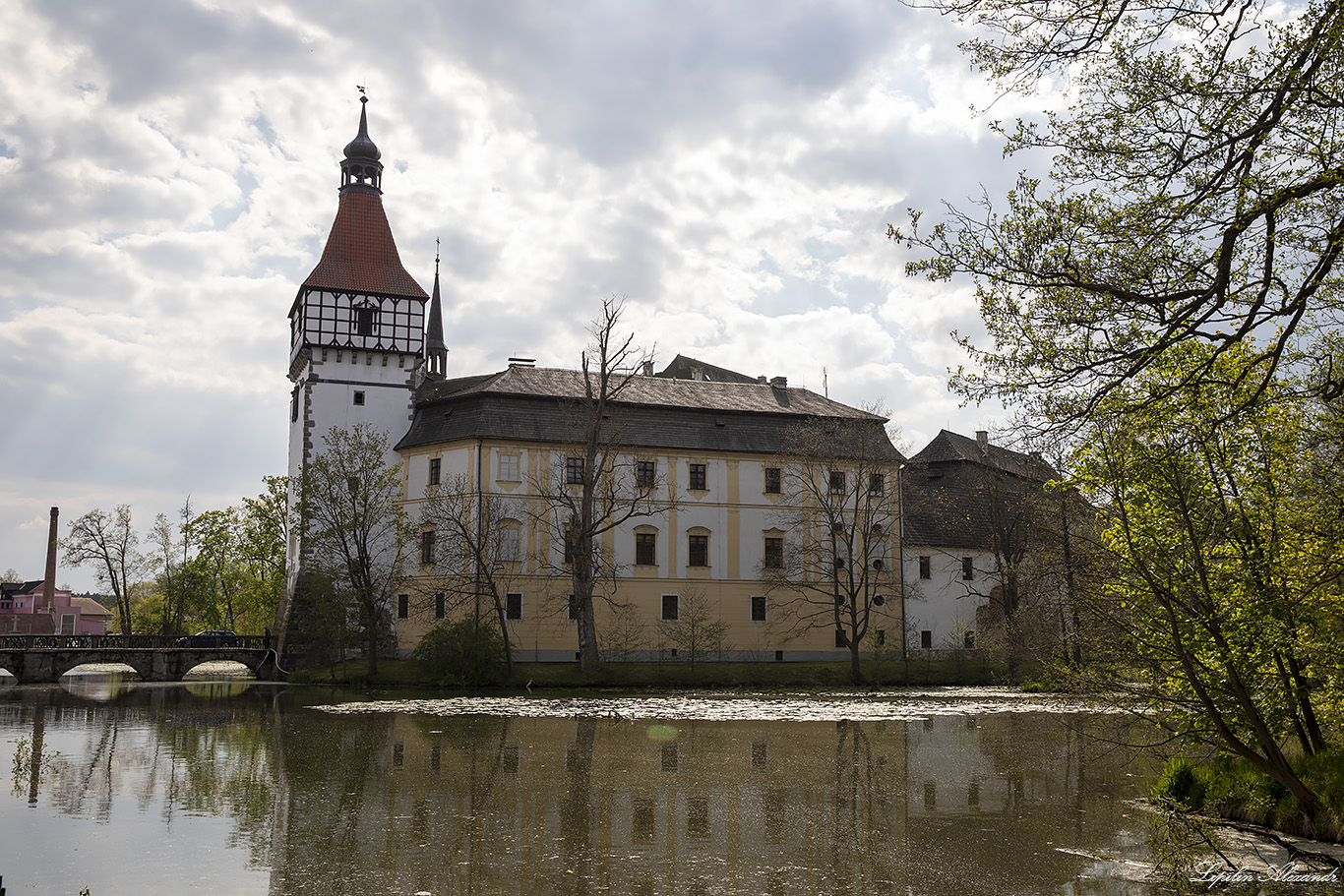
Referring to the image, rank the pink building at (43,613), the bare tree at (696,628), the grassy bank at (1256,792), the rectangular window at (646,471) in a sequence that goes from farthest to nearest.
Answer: the pink building at (43,613) → the rectangular window at (646,471) → the bare tree at (696,628) → the grassy bank at (1256,792)

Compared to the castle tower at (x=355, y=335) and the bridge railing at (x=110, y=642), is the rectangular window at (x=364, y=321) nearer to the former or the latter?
the castle tower at (x=355, y=335)

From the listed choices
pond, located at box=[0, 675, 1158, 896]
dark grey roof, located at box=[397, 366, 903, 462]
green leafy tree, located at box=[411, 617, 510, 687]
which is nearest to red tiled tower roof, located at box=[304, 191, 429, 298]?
dark grey roof, located at box=[397, 366, 903, 462]

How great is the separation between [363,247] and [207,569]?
1090 inches

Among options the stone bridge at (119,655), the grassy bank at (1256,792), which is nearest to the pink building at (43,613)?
the stone bridge at (119,655)

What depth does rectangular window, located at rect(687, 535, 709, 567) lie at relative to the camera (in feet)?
150

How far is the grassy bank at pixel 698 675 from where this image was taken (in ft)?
126

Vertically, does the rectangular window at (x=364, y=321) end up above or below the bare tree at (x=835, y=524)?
above

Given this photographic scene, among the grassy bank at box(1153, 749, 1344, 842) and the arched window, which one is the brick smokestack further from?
the grassy bank at box(1153, 749, 1344, 842)

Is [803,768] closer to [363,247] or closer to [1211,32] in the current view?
[1211,32]

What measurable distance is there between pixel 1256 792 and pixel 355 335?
41379 mm

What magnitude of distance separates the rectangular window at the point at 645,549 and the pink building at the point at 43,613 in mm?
52582

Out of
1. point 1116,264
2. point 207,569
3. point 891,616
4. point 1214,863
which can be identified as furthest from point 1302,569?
point 207,569

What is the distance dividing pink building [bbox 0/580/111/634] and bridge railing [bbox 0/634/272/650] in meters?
34.5

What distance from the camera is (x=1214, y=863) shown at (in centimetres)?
1037
